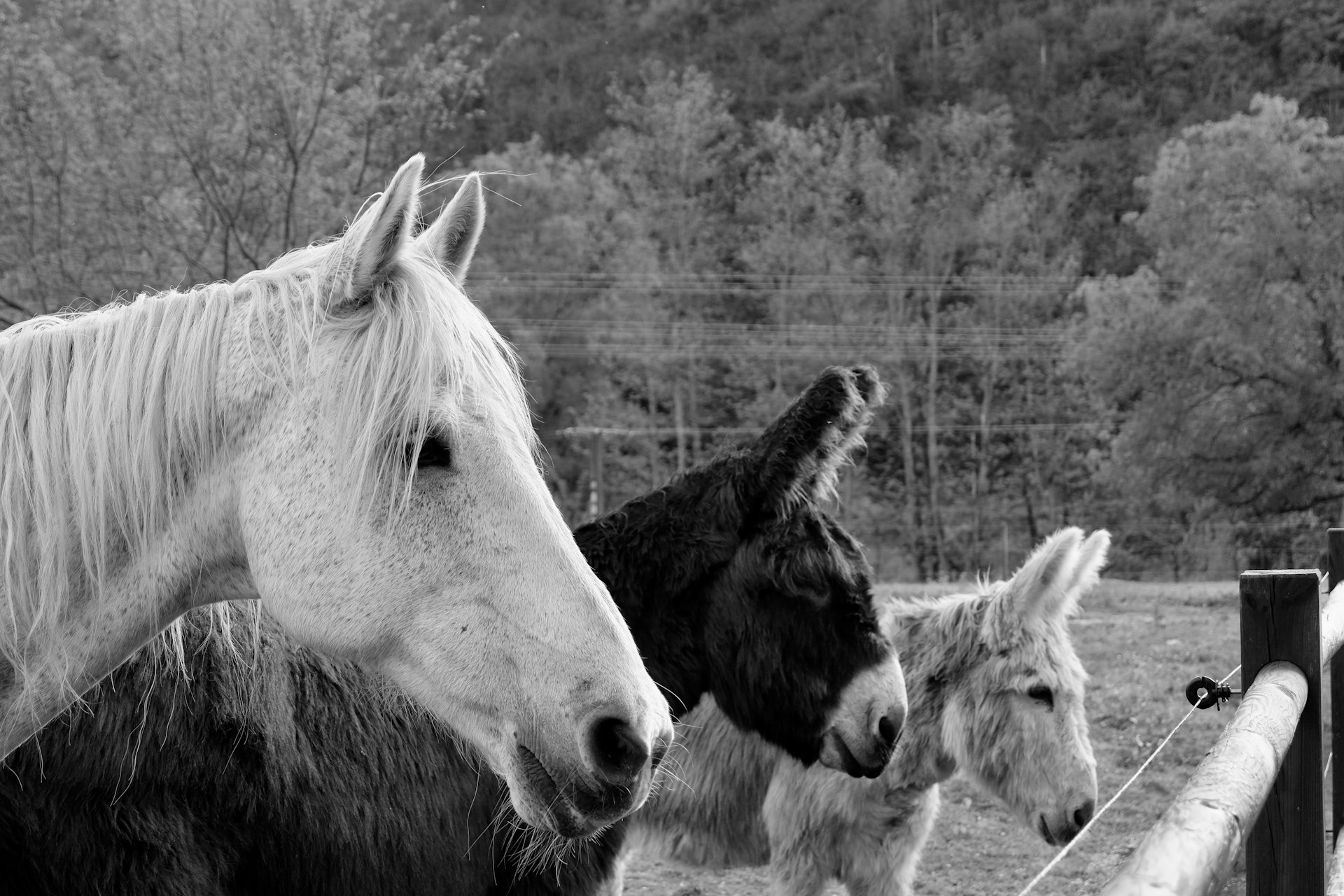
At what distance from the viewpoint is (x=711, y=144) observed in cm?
4569

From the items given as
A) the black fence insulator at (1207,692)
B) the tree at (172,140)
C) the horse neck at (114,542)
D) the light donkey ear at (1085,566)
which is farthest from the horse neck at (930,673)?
the tree at (172,140)

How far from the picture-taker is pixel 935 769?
15.5ft

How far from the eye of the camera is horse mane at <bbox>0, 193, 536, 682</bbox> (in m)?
1.85

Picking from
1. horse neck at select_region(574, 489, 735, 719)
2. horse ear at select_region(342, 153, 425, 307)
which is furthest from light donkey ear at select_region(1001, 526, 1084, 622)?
horse ear at select_region(342, 153, 425, 307)

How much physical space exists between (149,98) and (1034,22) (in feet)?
179

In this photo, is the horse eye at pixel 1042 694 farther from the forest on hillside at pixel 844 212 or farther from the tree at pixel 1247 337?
the tree at pixel 1247 337

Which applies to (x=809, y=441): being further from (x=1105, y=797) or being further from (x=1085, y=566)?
(x=1105, y=797)

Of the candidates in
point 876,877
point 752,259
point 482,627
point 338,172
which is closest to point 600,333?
point 752,259

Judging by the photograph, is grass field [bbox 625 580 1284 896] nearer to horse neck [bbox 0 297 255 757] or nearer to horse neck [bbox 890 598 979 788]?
horse neck [bbox 890 598 979 788]

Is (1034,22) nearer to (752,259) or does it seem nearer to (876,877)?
(752,259)

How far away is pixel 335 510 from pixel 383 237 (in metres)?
0.45

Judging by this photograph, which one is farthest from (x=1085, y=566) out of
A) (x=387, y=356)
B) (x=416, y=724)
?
(x=387, y=356)

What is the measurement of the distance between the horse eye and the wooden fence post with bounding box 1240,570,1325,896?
7.29 ft

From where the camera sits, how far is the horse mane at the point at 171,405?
1.85 metres
